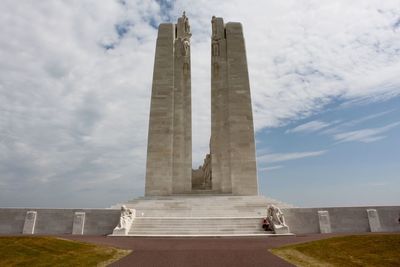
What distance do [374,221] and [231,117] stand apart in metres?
14.0

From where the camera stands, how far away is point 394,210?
17.6m

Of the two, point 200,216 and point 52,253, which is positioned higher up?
point 200,216

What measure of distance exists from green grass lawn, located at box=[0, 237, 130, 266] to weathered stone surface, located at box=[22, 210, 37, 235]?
8043 mm

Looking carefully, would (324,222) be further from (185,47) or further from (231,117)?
(185,47)

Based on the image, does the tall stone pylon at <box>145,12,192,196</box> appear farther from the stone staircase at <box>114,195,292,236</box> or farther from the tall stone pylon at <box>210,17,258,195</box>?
the stone staircase at <box>114,195,292,236</box>

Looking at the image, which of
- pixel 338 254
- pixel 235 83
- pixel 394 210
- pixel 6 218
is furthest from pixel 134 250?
pixel 235 83

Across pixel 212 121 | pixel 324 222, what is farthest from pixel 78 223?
pixel 212 121

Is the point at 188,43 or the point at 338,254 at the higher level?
the point at 188,43

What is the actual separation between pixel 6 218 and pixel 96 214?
531cm

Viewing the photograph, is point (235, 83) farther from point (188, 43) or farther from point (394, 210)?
point (394, 210)

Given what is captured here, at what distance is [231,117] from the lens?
2739cm

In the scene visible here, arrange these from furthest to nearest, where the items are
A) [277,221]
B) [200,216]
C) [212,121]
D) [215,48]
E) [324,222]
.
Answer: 1. [215,48]
2. [212,121]
3. [200,216]
4. [324,222]
5. [277,221]

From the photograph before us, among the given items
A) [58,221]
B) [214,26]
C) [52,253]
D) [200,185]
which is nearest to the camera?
[52,253]

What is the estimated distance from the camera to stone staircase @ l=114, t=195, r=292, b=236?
16.3 m
